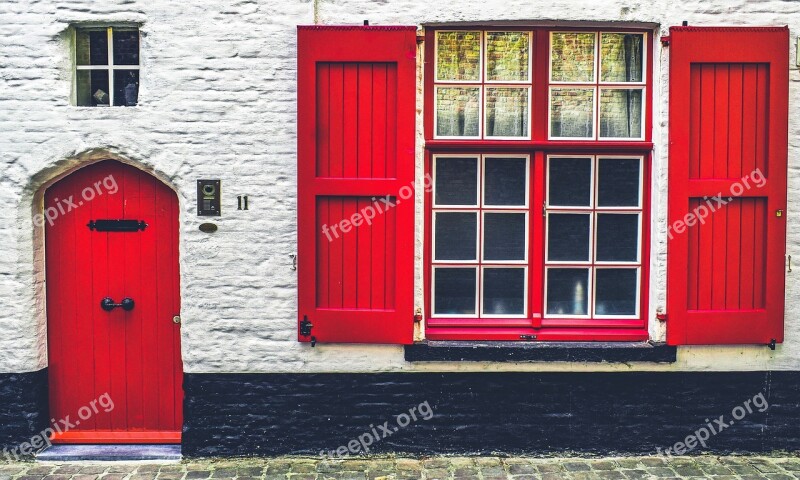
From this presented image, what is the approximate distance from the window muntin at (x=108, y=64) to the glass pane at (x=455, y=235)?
8.18 ft

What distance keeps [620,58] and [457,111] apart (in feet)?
4.23

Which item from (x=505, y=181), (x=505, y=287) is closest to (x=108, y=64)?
(x=505, y=181)

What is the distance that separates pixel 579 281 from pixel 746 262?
1.21 meters

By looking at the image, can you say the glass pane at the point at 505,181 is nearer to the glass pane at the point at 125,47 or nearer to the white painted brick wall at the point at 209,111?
the white painted brick wall at the point at 209,111

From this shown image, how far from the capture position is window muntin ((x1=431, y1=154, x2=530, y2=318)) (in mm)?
4938

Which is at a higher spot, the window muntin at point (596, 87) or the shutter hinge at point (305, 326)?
the window muntin at point (596, 87)

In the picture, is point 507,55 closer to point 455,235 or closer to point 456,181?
point 456,181

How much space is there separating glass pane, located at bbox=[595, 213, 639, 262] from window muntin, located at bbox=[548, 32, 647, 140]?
0.63 metres

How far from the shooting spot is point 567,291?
4996mm

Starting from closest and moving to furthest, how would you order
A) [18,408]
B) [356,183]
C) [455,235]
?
[356,183]
[18,408]
[455,235]

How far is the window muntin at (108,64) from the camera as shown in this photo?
4.88 m

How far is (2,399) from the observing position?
192 inches

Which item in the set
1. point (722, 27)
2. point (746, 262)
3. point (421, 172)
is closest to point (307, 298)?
point (421, 172)

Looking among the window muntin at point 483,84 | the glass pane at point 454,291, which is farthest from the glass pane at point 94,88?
the glass pane at point 454,291
